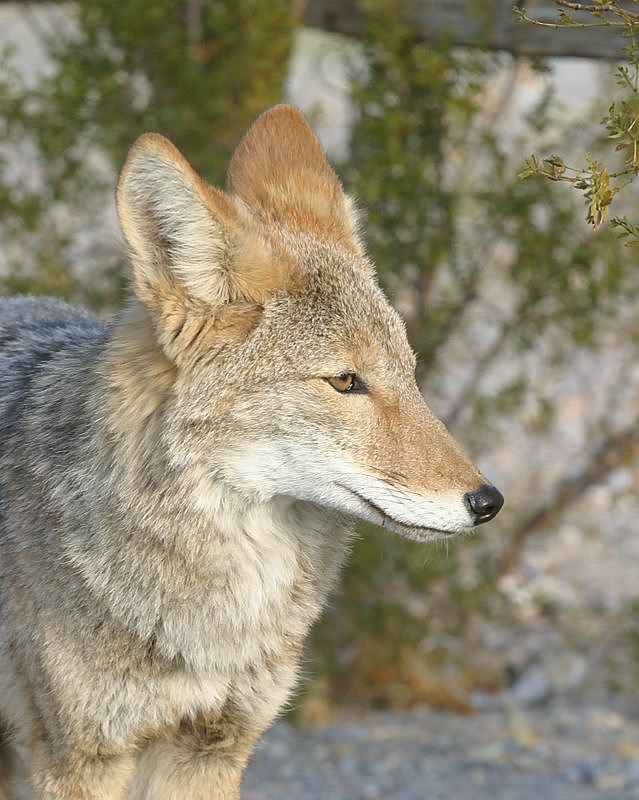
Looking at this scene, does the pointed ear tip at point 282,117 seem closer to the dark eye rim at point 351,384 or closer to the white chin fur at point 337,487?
the dark eye rim at point 351,384

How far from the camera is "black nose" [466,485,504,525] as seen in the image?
3725 millimetres

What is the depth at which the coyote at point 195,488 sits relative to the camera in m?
3.79

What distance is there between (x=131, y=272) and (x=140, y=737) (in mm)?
1483

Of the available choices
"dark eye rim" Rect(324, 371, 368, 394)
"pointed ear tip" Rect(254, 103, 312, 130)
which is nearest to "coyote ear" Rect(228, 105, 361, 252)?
"pointed ear tip" Rect(254, 103, 312, 130)

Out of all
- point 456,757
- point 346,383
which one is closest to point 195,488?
point 346,383

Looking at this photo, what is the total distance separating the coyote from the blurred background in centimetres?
251

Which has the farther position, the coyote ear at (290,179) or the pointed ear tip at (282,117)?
the pointed ear tip at (282,117)

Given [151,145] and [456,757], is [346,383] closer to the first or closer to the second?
[151,145]

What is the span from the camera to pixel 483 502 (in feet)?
12.2

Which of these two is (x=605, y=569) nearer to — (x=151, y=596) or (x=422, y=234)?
(x=422, y=234)

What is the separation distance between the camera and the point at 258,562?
157 inches

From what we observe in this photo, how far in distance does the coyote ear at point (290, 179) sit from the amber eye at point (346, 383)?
2.33 feet

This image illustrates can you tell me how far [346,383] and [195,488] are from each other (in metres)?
0.55

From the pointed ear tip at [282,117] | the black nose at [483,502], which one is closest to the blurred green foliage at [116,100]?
the pointed ear tip at [282,117]
